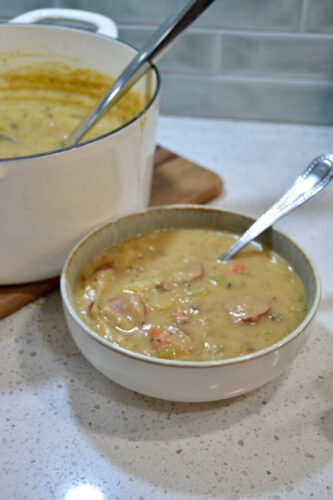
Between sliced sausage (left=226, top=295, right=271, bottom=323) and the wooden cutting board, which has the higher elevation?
sliced sausage (left=226, top=295, right=271, bottom=323)

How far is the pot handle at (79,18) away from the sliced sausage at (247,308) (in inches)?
25.1

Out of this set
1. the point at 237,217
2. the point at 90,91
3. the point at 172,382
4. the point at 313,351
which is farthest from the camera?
the point at 90,91

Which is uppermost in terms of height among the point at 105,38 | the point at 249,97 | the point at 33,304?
the point at 105,38

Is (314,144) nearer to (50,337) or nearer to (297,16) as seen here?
(297,16)

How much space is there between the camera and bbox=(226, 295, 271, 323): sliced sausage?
2.99 feet

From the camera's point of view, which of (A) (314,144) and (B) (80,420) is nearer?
(B) (80,420)

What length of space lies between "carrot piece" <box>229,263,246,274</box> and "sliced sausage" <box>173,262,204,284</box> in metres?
0.05

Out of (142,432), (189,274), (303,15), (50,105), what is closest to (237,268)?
(189,274)

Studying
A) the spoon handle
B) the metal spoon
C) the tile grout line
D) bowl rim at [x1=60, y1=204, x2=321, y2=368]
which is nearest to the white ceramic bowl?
bowl rim at [x1=60, y1=204, x2=321, y2=368]

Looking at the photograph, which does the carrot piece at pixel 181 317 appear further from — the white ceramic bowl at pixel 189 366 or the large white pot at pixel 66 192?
the large white pot at pixel 66 192

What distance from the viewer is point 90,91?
1360 mm

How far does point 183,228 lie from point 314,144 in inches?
23.8

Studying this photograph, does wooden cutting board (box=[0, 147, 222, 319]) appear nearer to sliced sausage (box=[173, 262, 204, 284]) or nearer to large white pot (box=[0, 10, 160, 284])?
large white pot (box=[0, 10, 160, 284])

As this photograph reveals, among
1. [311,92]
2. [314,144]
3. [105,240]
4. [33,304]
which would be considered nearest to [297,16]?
[311,92]
